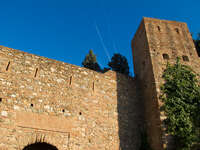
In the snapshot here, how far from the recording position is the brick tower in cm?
894

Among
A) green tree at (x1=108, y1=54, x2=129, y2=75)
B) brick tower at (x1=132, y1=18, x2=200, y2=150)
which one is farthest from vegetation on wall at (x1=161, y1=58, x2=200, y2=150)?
green tree at (x1=108, y1=54, x2=129, y2=75)

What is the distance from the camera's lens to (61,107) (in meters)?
8.68

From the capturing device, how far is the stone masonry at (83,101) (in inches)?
307

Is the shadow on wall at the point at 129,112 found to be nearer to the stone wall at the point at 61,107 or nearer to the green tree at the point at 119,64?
the stone wall at the point at 61,107

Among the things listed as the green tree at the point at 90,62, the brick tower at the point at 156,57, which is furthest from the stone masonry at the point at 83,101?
the green tree at the point at 90,62

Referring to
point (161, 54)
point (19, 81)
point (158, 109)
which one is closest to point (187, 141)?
point (158, 109)

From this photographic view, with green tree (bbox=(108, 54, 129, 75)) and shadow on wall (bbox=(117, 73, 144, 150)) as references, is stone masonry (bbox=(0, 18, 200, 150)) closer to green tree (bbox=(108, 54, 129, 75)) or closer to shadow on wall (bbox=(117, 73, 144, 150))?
shadow on wall (bbox=(117, 73, 144, 150))

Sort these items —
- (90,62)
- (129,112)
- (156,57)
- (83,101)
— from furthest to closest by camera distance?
1. (90,62)
2. (156,57)
3. (129,112)
4. (83,101)

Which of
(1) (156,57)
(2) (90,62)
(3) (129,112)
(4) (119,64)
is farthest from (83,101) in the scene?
(2) (90,62)

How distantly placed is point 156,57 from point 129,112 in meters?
3.25

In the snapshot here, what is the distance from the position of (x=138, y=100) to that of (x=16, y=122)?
618 centimetres

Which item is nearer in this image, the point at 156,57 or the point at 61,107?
the point at 61,107

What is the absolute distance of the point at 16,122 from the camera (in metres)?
7.51

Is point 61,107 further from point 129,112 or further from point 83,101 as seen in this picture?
point 129,112
